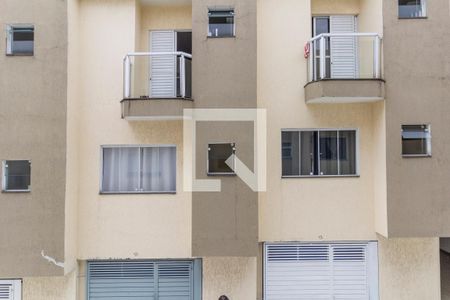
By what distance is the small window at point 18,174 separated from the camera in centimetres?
757

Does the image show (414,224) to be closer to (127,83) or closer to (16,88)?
(127,83)

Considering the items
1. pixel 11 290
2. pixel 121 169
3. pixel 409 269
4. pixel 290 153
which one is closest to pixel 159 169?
pixel 121 169

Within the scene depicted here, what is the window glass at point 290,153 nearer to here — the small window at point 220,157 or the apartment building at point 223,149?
the apartment building at point 223,149

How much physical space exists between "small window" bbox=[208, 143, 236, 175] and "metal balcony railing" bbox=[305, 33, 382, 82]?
2.59 meters

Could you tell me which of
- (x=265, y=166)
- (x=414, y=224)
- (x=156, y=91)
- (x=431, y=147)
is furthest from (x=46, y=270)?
(x=431, y=147)

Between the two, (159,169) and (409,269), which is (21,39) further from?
(409,269)

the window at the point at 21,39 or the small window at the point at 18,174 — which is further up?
the window at the point at 21,39

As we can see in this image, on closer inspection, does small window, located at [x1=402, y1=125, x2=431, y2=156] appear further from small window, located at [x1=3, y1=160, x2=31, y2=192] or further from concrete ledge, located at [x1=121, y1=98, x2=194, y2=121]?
small window, located at [x1=3, y1=160, x2=31, y2=192]

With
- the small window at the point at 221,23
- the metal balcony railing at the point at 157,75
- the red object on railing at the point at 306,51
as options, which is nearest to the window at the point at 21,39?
the metal balcony railing at the point at 157,75

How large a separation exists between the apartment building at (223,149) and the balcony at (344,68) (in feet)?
0.11

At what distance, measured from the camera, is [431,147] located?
765 cm

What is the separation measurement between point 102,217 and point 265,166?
4.03 metres

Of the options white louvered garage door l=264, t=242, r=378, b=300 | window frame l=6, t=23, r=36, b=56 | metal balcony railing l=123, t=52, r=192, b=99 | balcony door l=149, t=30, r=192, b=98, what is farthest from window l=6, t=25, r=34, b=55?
white louvered garage door l=264, t=242, r=378, b=300

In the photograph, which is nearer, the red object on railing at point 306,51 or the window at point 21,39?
the window at point 21,39
